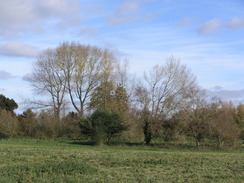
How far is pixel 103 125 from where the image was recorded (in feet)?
102

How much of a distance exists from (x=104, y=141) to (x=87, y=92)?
14381mm

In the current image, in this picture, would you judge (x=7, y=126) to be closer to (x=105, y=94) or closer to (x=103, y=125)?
(x=105, y=94)

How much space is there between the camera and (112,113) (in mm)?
32000

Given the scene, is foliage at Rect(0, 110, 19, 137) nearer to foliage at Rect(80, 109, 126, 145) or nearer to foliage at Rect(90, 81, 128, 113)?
foliage at Rect(90, 81, 128, 113)

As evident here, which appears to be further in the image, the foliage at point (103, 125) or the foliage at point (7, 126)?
the foliage at point (7, 126)

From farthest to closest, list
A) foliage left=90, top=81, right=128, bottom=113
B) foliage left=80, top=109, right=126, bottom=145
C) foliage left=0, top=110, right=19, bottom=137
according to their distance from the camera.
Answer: foliage left=90, top=81, right=128, bottom=113, foliage left=0, top=110, right=19, bottom=137, foliage left=80, top=109, right=126, bottom=145

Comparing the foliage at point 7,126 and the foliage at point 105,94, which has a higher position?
the foliage at point 105,94

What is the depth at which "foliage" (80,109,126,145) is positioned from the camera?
100 feet

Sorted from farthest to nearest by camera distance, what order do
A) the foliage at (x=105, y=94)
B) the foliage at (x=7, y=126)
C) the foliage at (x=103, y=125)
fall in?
the foliage at (x=105, y=94)
the foliage at (x=7, y=126)
the foliage at (x=103, y=125)

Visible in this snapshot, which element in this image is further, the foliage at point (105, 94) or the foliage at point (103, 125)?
the foliage at point (105, 94)

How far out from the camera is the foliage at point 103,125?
30.5 meters

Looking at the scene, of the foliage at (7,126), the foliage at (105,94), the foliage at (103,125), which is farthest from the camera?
the foliage at (105,94)

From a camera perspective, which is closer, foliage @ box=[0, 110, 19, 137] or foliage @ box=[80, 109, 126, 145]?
foliage @ box=[80, 109, 126, 145]

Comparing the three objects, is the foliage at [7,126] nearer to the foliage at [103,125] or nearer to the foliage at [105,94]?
the foliage at [105,94]
